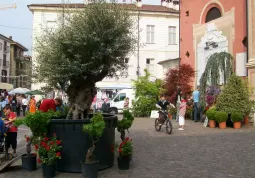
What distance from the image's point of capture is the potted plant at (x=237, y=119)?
14.6 metres

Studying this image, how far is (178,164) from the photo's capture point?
7875mm

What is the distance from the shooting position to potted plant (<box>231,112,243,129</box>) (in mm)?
14632

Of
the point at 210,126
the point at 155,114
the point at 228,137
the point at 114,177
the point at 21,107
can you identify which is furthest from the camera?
the point at 21,107

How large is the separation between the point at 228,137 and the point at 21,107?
766 inches

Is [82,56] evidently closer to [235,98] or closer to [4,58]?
[235,98]

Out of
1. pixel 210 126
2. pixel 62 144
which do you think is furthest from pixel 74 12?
pixel 210 126

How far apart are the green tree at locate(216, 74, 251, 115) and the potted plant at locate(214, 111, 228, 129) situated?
35 centimetres

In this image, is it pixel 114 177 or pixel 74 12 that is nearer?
pixel 114 177

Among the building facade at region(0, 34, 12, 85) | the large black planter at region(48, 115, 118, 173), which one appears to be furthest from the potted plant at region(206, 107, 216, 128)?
the building facade at region(0, 34, 12, 85)

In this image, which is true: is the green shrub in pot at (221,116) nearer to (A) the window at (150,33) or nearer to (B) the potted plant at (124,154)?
(B) the potted plant at (124,154)

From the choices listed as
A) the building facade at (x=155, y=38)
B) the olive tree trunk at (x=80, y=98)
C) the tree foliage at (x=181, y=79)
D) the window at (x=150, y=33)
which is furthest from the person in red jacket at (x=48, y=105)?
the window at (x=150, y=33)

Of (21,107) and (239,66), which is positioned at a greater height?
(239,66)

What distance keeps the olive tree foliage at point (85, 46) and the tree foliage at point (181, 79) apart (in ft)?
44.3

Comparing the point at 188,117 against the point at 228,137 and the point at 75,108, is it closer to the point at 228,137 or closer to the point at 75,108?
the point at 228,137
